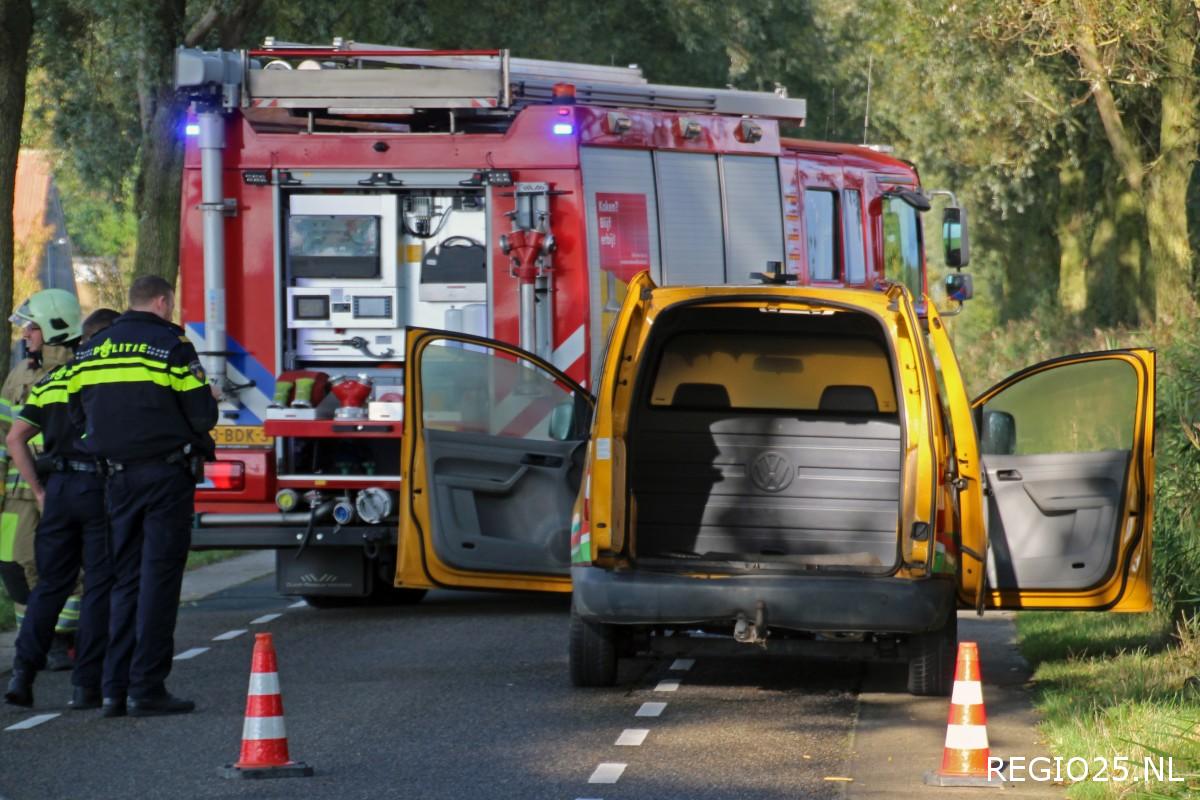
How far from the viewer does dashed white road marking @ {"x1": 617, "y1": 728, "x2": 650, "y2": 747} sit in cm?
876

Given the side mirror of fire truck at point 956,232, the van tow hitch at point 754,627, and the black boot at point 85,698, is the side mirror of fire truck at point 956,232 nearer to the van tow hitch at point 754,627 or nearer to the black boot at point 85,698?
the van tow hitch at point 754,627

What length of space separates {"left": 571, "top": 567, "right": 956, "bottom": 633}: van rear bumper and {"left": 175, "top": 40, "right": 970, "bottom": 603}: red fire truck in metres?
3.53

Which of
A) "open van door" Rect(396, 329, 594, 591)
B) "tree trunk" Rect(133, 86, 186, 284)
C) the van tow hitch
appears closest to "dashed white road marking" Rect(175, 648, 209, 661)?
"open van door" Rect(396, 329, 594, 591)

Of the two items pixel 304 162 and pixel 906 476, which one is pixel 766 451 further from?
pixel 304 162

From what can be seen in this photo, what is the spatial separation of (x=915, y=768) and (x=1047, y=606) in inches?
80.6

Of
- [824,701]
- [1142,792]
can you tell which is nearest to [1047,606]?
[824,701]

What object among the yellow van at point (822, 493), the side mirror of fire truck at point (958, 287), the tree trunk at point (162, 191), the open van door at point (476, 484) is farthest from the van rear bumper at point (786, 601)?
the tree trunk at point (162, 191)

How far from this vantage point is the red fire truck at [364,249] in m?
13.1

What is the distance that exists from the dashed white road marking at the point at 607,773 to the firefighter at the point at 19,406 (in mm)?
3726

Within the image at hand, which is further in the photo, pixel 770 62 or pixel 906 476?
pixel 770 62

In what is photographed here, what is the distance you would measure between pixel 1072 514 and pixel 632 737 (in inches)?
Answer: 97.2

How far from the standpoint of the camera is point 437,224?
13.6 metres

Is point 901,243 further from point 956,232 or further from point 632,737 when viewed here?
point 632,737

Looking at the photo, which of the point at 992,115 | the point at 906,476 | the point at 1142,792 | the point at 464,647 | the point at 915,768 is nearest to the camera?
the point at 1142,792
